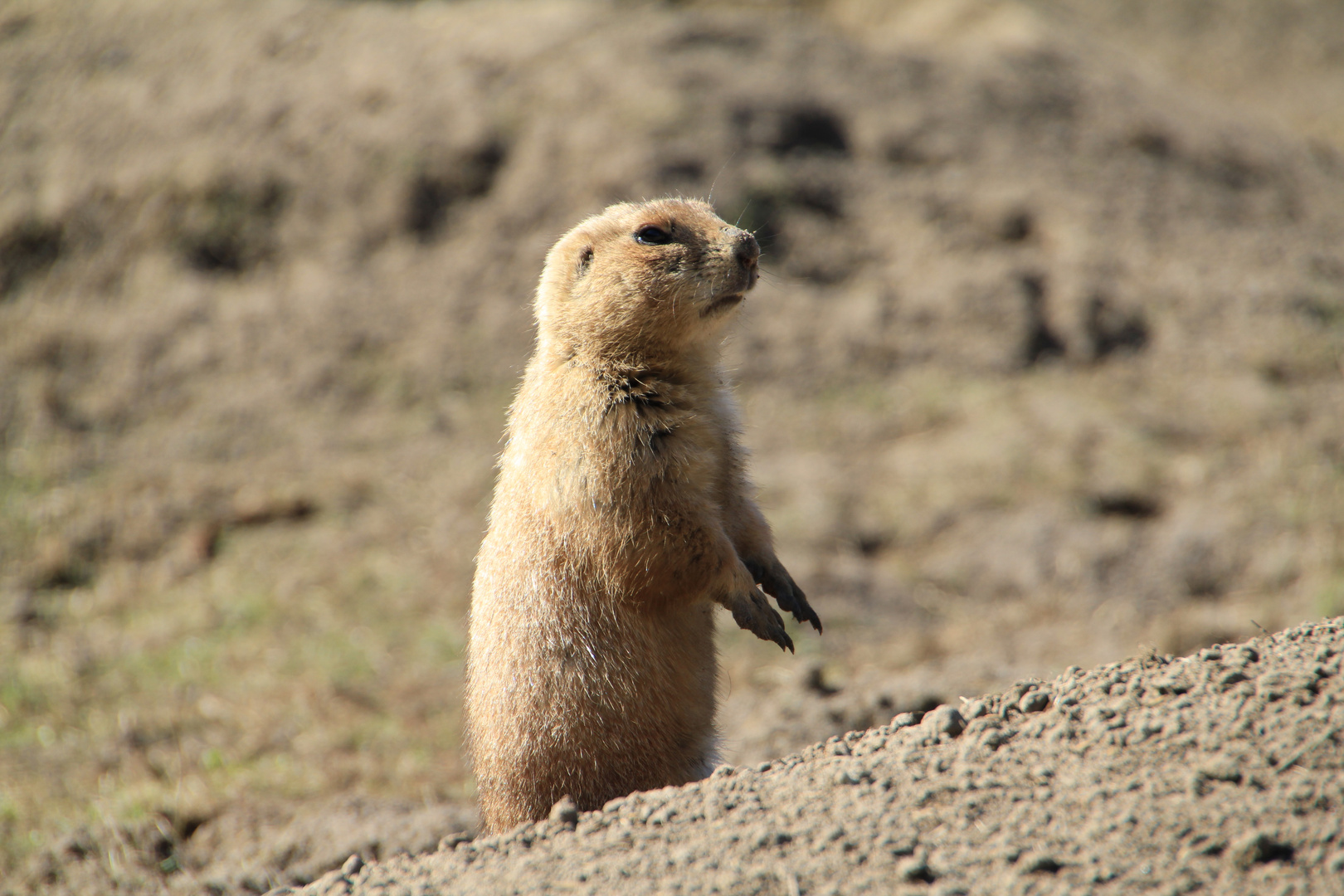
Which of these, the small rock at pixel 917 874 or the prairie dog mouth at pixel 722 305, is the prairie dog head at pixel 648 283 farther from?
the small rock at pixel 917 874

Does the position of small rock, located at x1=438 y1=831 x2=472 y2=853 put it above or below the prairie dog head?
below

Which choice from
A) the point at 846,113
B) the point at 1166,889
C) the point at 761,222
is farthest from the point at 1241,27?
the point at 1166,889

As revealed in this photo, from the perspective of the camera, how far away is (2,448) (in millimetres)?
8172

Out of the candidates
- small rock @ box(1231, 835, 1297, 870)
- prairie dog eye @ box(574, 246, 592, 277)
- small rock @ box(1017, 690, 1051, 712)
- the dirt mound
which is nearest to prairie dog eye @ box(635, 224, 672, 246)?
prairie dog eye @ box(574, 246, 592, 277)

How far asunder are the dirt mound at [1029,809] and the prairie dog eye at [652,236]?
1.78 metres

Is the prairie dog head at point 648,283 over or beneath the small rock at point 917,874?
over

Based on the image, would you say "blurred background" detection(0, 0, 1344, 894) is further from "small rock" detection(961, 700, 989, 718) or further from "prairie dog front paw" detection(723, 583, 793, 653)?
"small rock" detection(961, 700, 989, 718)

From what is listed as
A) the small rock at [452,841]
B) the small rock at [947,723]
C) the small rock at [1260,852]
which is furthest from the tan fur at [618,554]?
the small rock at [1260,852]

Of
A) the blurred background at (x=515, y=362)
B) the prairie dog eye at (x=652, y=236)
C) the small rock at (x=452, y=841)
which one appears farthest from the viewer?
the blurred background at (x=515, y=362)

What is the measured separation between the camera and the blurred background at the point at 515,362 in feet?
19.1

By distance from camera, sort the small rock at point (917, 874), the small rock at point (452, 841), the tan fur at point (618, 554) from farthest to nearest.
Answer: the tan fur at point (618, 554) < the small rock at point (452, 841) < the small rock at point (917, 874)

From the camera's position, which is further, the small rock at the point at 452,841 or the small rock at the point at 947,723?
the small rock at the point at 452,841

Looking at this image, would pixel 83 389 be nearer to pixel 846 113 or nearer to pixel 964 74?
pixel 846 113

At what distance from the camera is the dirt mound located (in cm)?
232
